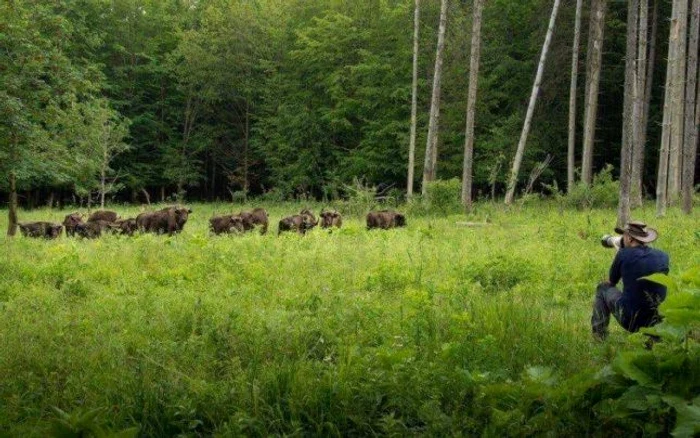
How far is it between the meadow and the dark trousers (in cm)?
19

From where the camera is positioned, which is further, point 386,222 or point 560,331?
point 386,222

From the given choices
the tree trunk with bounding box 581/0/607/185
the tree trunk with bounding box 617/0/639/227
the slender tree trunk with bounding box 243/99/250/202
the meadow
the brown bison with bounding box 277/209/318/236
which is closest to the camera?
the meadow

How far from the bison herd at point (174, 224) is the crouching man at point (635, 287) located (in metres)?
11.8

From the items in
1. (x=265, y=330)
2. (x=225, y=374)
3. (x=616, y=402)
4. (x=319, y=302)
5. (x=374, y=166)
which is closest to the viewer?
(x=616, y=402)

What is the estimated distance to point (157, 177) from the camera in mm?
45188

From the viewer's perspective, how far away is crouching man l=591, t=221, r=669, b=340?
6457 mm

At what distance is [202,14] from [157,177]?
1246 cm

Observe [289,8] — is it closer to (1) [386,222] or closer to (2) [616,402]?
(1) [386,222]

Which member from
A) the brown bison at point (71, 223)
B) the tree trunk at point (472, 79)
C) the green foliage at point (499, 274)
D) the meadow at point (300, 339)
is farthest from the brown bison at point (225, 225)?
the green foliage at point (499, 274)

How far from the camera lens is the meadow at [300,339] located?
15.4 feet

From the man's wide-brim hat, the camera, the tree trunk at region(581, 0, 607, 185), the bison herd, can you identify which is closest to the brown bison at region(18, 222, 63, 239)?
the bison herd

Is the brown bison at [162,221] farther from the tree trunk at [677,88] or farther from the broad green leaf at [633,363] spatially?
the tree trunk at [677,88]

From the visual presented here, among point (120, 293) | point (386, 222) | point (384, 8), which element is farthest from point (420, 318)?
point (384, 8)

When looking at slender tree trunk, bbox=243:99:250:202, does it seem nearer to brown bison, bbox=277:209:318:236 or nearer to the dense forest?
the dense forest
